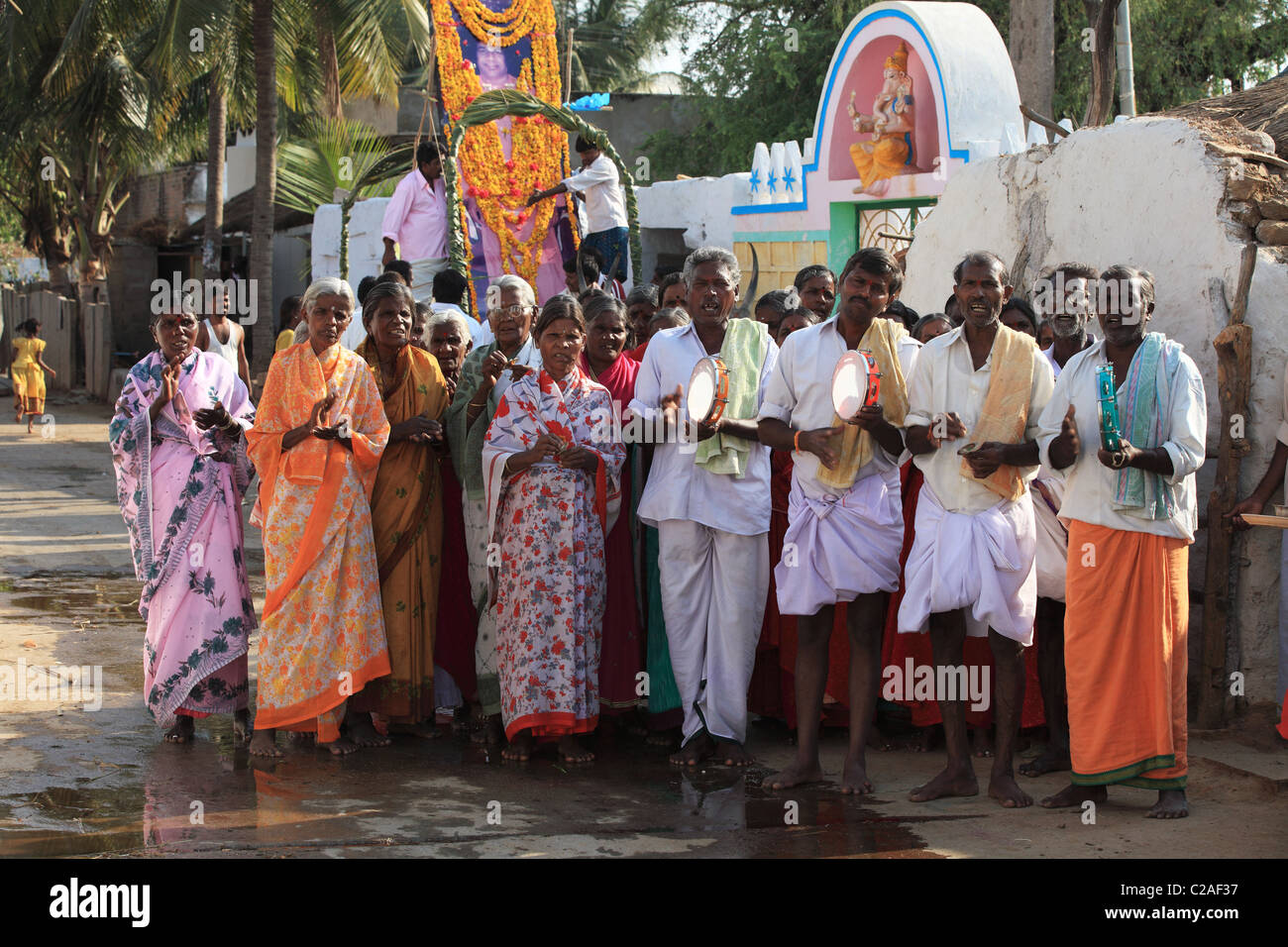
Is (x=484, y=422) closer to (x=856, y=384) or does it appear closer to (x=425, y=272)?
(x=856, y=384)

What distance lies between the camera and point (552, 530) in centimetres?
559

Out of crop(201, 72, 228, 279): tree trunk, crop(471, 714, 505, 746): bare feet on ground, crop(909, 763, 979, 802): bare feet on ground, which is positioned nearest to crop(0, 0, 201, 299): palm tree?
crop(201, 72, 228, 279): tree trunk

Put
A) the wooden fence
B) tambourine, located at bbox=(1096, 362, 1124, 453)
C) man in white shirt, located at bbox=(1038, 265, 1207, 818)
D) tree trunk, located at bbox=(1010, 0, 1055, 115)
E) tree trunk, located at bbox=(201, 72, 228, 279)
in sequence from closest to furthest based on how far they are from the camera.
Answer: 1. tambourine, located at bbox=(1096, 362, 1124, 453)
2. man in white shirt, located at bbox=(1038, 265, 1207, 818)
3. tree trunk, located at bbox=(1010, 0, 1055, 115)
4. tree trunk, located at bbox=(201, 72, 228, 279)
5. the wooden fence

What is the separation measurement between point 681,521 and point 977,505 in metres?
1.23

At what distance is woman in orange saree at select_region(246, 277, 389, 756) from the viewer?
559cm

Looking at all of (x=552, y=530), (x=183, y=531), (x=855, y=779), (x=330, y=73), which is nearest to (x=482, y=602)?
(x=552, y=530)

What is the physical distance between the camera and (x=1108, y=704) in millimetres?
4840

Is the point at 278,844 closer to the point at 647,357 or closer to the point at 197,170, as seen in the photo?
the point at 647,357

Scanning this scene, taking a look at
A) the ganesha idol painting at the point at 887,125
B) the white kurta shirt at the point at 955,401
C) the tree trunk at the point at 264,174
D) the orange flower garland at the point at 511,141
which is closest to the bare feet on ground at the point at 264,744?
the white kurta shirt at the point at 955,401

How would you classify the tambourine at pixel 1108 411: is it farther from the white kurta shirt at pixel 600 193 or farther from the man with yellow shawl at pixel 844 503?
the white kurta shirt at pixel 600 193

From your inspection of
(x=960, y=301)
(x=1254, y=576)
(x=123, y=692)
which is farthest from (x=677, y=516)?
(x=123, y=692)

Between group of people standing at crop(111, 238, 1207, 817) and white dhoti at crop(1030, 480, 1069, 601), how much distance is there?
0.04ft

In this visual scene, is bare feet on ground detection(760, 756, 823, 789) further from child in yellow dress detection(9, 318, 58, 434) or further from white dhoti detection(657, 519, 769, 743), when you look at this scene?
child in yellow dress detection(9, 318, 58, 434)
